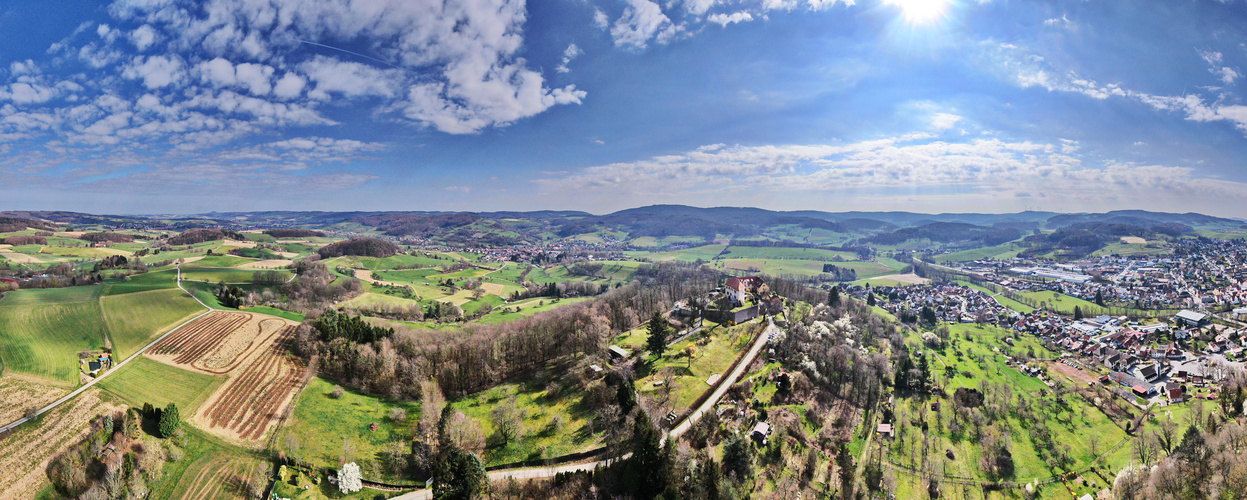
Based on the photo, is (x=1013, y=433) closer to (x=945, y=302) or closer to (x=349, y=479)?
(x=349, y=479)

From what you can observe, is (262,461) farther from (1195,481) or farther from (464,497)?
(1195,481)

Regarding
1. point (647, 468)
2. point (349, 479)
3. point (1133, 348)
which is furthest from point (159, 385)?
point (1133, 348)

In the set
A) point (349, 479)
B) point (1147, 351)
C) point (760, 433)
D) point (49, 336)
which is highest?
point (49, 336)

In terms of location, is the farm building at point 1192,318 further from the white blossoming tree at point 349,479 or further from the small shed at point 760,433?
the white blossoming tree at point 349,479

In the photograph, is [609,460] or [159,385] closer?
[609,460]

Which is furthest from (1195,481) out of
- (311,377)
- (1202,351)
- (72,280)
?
(72,280)

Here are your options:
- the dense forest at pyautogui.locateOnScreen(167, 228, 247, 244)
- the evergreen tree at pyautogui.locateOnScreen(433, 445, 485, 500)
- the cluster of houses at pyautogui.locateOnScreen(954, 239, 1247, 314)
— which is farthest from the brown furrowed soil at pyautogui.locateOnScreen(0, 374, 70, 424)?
the cluster of houses at pyautogui.locateOnScreen(954, 239, 1247, 314)
